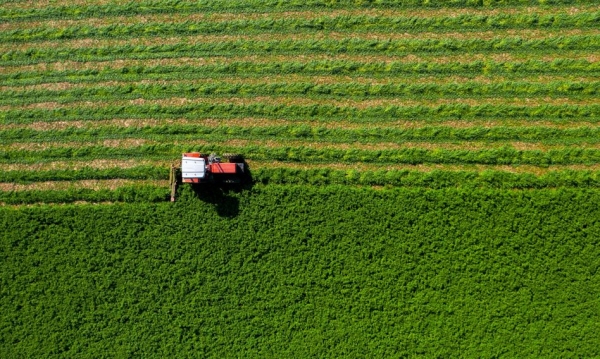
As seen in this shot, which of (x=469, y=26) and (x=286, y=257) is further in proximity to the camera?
(x=469, y=26)

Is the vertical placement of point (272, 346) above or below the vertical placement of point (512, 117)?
below

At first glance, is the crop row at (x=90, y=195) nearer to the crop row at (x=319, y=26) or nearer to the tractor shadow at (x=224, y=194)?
the tractor shadow at (x=224, y=194)

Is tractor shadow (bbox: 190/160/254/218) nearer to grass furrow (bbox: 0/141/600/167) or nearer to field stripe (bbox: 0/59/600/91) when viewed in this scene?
grass furrow (bbox: 0/141/600/167)

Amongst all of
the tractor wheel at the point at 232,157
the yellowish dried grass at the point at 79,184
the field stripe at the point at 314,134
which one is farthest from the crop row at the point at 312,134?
the yellowish dried grass at the point at 79,184

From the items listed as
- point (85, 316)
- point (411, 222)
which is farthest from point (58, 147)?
point (411, 222)

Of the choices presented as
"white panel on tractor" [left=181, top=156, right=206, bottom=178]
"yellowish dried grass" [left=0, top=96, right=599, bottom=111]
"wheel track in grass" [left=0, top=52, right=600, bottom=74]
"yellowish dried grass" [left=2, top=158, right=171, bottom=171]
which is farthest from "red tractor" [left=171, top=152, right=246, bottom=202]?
"wheel track in grass" [left=0, top=52, right=600, bottom=74]

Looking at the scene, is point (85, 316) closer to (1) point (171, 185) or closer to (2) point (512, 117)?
(1) point (171, 185)

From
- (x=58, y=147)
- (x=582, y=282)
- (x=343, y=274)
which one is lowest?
(x=582, y=282)

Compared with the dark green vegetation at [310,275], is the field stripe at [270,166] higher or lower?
higher
